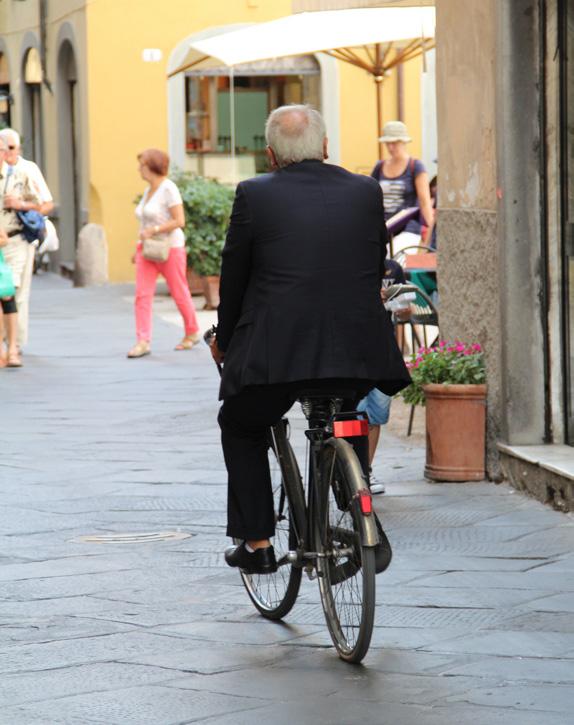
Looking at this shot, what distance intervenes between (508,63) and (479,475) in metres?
1.91

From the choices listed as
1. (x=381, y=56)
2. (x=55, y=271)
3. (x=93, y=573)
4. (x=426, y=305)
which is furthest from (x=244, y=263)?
(x=55, y=271)

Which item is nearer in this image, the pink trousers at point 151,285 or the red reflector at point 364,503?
the red reflector at point 364,503

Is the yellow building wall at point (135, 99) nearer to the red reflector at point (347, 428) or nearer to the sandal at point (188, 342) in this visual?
the sandal at point (188, 342)

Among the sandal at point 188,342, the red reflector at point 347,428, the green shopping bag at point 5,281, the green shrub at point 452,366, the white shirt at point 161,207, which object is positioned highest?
the white shirt at point 161,207

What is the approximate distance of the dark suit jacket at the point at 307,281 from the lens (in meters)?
4.92

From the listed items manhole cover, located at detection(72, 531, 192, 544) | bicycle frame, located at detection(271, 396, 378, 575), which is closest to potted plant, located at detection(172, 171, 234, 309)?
manhole cover, located at detection(72, 531, 192, 544)

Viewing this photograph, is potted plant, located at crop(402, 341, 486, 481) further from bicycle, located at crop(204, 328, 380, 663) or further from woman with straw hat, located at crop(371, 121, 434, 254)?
woman with straw hat, located at crop(371, 121, 434, 254)

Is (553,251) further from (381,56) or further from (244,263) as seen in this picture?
(381,56)

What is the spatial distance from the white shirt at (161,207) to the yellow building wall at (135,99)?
9.05 metres

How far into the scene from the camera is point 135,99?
22.8m

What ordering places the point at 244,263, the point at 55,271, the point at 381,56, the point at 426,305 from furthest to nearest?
the point at 55,271 < the point at 381,56 < the point at 426,305 < the point at 244,263

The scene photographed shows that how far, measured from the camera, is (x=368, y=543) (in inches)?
185

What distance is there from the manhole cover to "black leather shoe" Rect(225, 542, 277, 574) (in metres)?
1.49

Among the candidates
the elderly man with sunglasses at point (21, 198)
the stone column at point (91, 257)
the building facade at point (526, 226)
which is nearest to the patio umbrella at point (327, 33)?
the elderly man with sunglasses at point (21, 198)
